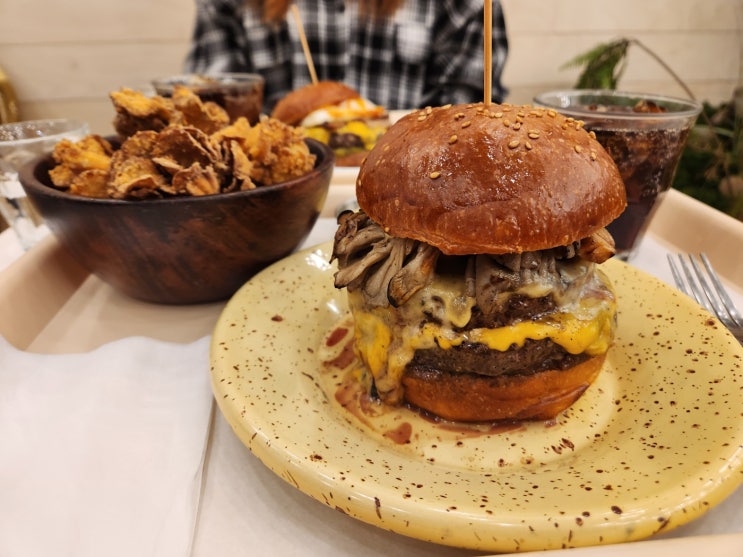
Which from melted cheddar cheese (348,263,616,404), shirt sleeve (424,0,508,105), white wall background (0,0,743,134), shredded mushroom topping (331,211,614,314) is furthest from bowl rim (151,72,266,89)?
white wall background (0,0,743,134)

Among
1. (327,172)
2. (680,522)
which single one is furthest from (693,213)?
(680,522)

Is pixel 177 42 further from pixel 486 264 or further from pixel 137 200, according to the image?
pixel 486 264

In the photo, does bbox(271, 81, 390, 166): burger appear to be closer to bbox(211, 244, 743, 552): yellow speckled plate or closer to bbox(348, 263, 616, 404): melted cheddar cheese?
bbox(211, 244, 743, 552): yellow speckled plate

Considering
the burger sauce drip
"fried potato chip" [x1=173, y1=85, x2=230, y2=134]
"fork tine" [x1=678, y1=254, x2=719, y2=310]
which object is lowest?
the burger sauce drip

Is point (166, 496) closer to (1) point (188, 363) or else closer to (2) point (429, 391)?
(1) point (188, 363)

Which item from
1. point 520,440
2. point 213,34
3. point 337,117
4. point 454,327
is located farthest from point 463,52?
point 520,440

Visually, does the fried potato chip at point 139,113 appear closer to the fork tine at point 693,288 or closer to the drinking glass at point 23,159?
the drinking glass at point 23,159
